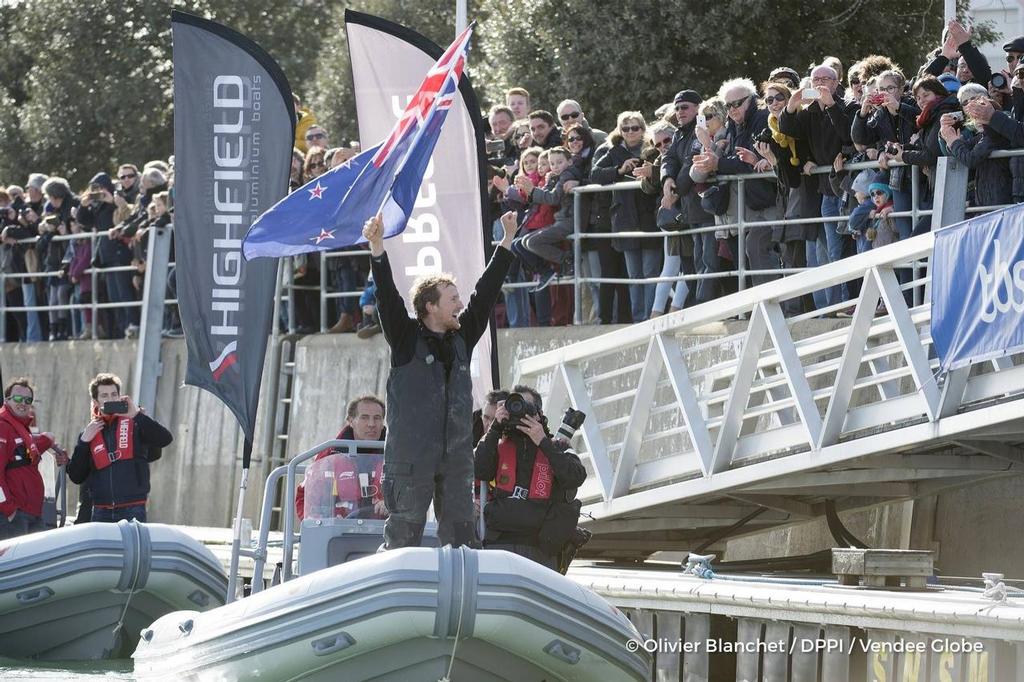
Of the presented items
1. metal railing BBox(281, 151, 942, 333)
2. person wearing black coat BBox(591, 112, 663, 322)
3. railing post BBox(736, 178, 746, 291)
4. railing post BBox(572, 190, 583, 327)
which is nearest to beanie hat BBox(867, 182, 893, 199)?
metal railing BBox(281, 151, 942, 333)

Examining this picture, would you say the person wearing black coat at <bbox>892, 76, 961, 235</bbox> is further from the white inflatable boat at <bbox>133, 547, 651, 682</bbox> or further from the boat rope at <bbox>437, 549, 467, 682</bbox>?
the boat rope at <bbox>437, 549, 467, 682</bbox>

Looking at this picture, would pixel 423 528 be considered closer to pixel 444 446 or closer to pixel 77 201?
pixel 444 446

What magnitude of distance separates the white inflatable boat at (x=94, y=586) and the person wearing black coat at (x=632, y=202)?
4.51 metres

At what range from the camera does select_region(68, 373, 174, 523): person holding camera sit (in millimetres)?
15000

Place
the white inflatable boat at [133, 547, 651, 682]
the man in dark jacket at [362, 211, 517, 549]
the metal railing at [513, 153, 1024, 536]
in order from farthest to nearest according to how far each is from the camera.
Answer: the metal railing at [513, 153, 1024, 536] → the man in dark jacket at [362, 211, 517, 549] → the white inflatable boat at [133, 547, 651, 682]

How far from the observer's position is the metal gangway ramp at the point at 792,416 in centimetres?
1255

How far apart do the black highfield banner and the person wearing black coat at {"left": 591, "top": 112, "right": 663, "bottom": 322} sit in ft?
9.95

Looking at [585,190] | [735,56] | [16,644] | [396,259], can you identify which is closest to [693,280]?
[585,190]

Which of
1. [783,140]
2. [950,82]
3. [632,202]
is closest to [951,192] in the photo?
[950,82]

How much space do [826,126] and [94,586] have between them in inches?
246

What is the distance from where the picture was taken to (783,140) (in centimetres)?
1502

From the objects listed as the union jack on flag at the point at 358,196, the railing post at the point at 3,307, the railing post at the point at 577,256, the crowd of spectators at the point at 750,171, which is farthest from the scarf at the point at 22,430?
the railing post at the point at 3,307

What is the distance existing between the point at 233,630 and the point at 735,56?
15.3 m

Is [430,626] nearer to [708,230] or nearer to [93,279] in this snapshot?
[708,230]
